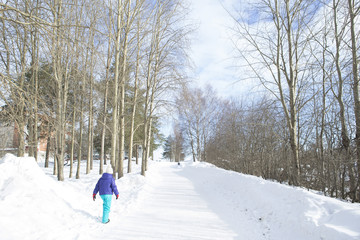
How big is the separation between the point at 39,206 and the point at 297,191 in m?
6.15

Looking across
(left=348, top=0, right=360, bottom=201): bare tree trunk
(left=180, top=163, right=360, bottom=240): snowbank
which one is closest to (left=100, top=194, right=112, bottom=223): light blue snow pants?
(left=180, top=163, right=360, bottom=240): snowbank

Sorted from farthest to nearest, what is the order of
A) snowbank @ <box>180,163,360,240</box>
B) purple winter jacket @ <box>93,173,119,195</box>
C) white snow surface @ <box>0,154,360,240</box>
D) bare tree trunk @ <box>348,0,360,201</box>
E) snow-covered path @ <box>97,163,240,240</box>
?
1. bare tree trunk @ <box>348,0,360,201</box>
2. purple winter jacket @ <box>93,173,119,195</box>
3. snow-covered path @ <box>97,163,240,240</box>
4. white snow surface @ <box>0,154,360,240</box>
5. snowbank @ <box>180,163,360,240</box>

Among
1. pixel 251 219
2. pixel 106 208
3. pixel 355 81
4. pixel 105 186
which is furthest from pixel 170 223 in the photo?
pixel 355 81

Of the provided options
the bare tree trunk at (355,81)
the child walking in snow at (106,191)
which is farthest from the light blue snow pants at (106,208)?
the bare tree trunk at (355,81)

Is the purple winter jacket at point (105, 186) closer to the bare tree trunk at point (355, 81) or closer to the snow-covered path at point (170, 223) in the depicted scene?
the snow-covered path at point (170, 223)

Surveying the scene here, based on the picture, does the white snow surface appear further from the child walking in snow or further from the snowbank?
the child walking in snow

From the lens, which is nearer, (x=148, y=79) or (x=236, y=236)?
(x=236, y=236)

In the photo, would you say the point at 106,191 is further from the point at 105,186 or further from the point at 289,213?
the point at 289,213

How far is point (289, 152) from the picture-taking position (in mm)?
14656

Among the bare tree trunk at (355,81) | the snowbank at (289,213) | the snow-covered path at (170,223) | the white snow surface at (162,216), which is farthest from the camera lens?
the bare tree trunk at (355,81)

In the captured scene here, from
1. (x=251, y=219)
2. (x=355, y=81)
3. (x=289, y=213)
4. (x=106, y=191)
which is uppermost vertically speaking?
(x=355, y=81)

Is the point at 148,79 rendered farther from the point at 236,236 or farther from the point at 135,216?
the point at 236,236

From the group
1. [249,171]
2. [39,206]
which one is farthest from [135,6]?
[249,171]

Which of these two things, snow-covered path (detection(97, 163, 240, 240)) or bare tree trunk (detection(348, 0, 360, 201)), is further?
bare tree trunk (detection(348, 0, 360, 201))
